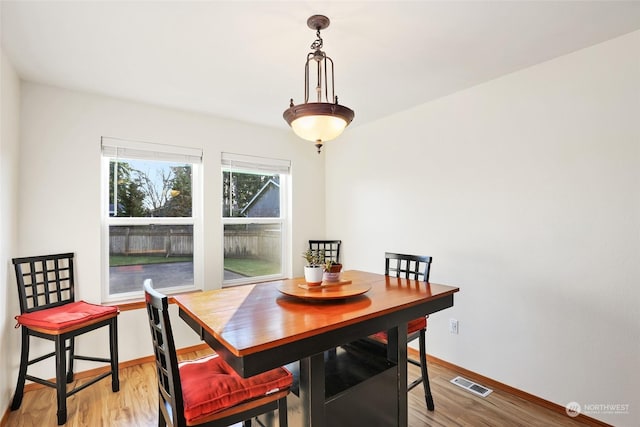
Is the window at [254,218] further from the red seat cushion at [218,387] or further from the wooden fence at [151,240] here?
the red seat cushion at [218,387]

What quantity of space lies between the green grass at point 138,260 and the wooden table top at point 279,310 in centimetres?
154

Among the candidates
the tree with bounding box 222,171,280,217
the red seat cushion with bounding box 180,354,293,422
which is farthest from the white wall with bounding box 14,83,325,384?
the red seat cushion with bounding box 180,354,293,422

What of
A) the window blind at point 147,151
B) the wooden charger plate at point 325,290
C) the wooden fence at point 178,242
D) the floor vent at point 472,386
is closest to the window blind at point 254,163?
the window blind at point 147,151

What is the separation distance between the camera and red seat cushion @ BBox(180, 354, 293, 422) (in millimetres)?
1305

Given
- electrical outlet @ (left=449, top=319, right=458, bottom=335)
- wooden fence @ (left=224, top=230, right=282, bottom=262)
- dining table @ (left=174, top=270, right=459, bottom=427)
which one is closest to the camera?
dining table @ (left=174, top=270, right=459, bottom=427)

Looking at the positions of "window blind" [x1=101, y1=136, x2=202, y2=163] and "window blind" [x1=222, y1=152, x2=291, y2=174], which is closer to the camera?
"window blind" [x1=101, y1=136, x2=202, y2=163]

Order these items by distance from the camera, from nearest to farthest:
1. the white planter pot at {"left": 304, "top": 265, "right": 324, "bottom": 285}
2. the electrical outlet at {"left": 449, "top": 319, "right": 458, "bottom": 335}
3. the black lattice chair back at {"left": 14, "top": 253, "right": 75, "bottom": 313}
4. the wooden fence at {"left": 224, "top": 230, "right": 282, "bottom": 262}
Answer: the white planter pot at {"left": 304, "top": 265, "right": 324, "bottom": 285}
the black lattice chair back at {"left": 14, "top": 253, "right": 75, "bottom": 313}
the electrical outlet at {"left": 449, "top": 319, "right": 458, "bottom": 335}
the wooden fence at {"left": 224, "top": 230, "right": 282, "bottom": 262}

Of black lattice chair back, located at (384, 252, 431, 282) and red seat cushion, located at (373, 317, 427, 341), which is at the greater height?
black lattice chair back, located at (384, 252, 431, 282)

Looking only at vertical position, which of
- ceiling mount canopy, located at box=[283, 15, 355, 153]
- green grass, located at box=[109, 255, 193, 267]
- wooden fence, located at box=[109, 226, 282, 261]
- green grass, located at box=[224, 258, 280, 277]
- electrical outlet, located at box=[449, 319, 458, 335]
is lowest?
electrical outlet, located at box=[449, 319, 458, 335]

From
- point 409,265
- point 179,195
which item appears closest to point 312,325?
point 409,265

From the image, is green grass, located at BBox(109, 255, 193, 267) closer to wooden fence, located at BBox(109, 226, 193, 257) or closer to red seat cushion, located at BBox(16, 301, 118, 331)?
wooden fence, located at BBox(109, 226, 193, 257)

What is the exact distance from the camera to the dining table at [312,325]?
1268 mm

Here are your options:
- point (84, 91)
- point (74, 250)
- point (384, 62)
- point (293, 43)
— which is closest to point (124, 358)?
point (74, 250)

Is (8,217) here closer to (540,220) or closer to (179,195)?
(179,195)
